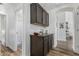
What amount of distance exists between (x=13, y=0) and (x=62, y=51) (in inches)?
56.2

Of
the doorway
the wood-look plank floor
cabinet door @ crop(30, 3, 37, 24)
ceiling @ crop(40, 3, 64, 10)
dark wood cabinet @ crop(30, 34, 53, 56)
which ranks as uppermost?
ceiling @ crop(40, 3, 64, 10)

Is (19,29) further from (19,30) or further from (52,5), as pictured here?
(52,5)

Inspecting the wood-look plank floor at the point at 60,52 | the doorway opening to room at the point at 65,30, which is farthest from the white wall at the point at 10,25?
the doorway opening to room at the point at 65,30

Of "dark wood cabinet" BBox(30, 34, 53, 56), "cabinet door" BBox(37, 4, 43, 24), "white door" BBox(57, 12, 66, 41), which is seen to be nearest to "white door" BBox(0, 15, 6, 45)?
"dark wood cabinet" BBox(30, 34, 53, 56)

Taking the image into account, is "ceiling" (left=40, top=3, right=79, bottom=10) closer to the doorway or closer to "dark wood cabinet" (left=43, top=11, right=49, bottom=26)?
"dark wood cabinet" (left=43, top=11, right=49, bottom=26)

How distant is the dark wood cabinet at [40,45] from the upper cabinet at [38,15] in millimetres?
296

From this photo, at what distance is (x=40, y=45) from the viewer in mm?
2381

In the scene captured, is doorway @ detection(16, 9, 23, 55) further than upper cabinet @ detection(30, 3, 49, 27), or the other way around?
upper cabinet @ detection(30, 3, 49, 27)

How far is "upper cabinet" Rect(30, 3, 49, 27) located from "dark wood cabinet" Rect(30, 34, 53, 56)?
0.30m

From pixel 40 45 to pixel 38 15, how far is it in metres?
0.65

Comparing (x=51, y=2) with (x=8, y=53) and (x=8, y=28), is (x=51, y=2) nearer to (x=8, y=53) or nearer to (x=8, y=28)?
(x=8, y=28)

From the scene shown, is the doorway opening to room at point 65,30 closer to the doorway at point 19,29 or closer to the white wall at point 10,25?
the doorway at point 19,29

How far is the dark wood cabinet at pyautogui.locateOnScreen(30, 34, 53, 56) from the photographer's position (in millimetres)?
2311

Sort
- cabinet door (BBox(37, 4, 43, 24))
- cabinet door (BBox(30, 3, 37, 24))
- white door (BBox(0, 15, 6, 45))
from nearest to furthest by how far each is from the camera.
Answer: white door (BBox(0, 15, 6, 45))
cabinet door (BBox(30, 3, 37, 24))
cabinet door (BBox(37, 4, 43, 24))
